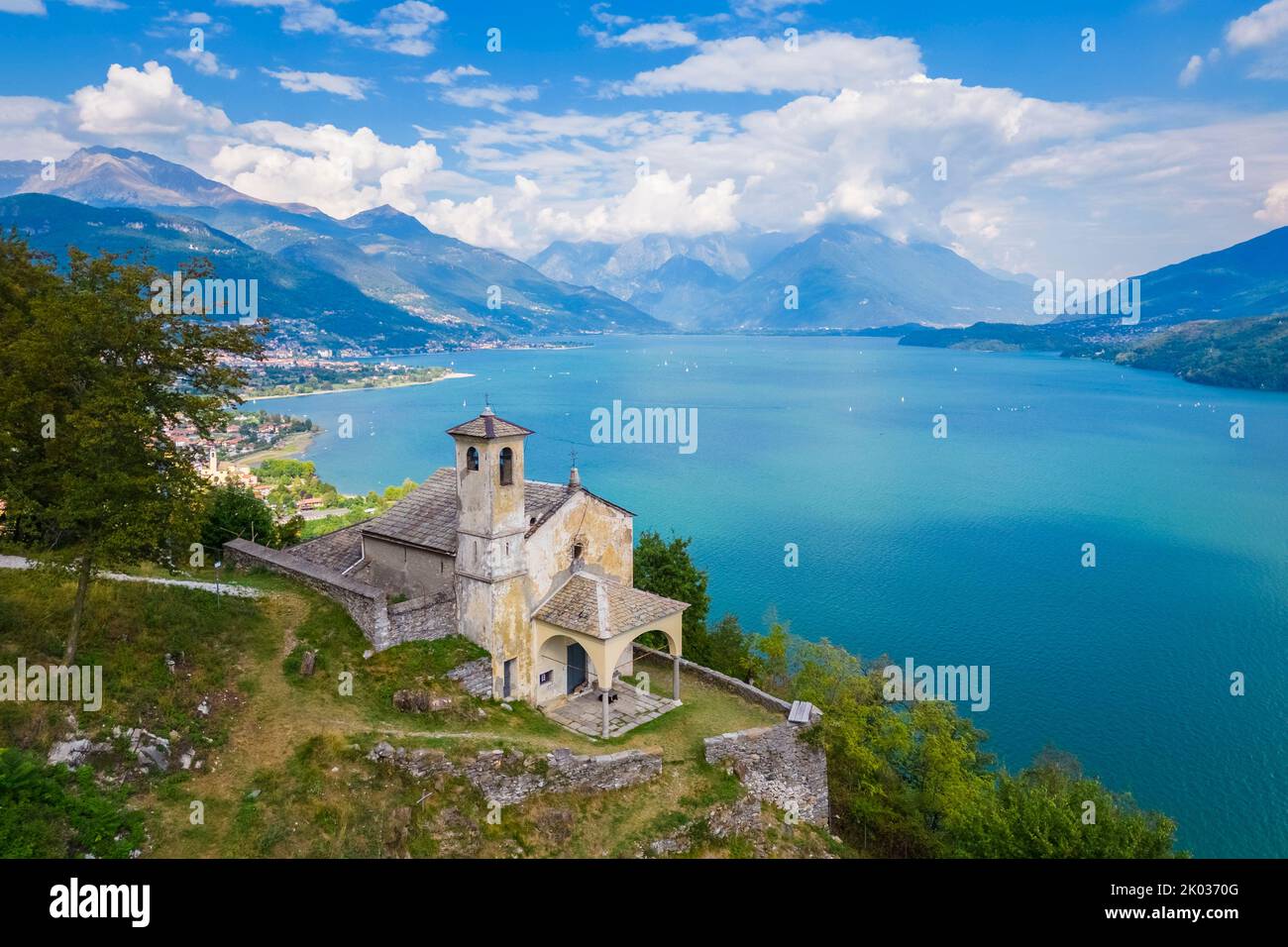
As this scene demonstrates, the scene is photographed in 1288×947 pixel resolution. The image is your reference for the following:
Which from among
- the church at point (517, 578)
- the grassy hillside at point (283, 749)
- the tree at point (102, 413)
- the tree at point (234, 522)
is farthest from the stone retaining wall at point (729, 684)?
the tree at point (234, 522)

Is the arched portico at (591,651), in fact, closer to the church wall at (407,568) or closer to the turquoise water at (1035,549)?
the church wall at (407,568)

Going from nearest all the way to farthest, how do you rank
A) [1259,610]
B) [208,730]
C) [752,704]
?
1. [208,730]
2. [752,704]
3. [1259,610]

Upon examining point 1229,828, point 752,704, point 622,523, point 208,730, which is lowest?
point 1229,828

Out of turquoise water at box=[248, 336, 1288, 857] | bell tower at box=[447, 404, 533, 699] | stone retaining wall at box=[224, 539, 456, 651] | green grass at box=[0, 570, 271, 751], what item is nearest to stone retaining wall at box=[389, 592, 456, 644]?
stone retaining wall at box=[224, 539, 456, 651]

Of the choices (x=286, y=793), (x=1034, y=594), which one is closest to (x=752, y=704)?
(x=286, y=793)
